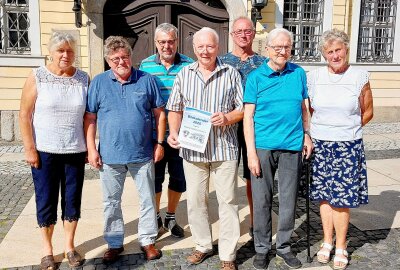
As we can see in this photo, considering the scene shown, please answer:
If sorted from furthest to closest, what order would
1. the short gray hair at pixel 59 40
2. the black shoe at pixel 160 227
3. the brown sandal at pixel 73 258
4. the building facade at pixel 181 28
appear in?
the building facade at pixel 181 28
the black shoe at pixel 160 227
the brown sandal at pixel 73 258
the short gray hair at pixel 59 40

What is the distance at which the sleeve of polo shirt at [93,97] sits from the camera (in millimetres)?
3191

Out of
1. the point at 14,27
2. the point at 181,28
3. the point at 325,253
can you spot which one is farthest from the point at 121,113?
the point at 14,27

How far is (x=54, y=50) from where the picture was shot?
304 cm

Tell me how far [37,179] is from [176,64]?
148 centimetres

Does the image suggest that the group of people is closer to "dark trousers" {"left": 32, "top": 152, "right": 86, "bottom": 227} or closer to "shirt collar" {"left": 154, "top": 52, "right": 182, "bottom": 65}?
"dark trousers" {"left": 32, "top": 152, "right": 86, "bottom": 227}

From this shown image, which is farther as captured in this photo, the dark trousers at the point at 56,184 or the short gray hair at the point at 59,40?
the dark trousers at the point at 56,184

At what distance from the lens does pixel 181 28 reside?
8805 millimetres

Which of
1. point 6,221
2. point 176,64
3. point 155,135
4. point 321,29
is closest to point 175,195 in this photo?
point 155,135

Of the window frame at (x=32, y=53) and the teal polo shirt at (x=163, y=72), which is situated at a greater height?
the window frame at (x=32, y=53)

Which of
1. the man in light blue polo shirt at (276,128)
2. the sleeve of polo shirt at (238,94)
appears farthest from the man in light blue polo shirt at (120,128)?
the man in light blue polo shirt at (276,128)

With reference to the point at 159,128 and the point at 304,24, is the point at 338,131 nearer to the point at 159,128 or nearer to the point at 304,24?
the point at 159,128

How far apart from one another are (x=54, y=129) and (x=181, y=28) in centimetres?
611

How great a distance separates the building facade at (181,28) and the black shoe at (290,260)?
6.06m

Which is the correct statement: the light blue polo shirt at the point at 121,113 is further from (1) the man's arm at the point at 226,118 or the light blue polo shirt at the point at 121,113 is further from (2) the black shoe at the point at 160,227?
(2) the black shoe at the point at 160,227
